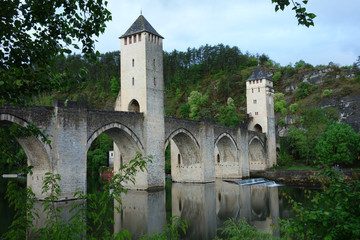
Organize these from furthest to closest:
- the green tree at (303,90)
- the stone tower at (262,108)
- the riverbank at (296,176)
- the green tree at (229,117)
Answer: the green tree at (303,90) → the green tree at (229,117) → the stone tower at (262,108) → the riverbank at (296,176)

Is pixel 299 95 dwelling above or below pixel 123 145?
above

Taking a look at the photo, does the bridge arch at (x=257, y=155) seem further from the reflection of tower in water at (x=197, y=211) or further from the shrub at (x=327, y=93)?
the shrub at (x=327, y=93)

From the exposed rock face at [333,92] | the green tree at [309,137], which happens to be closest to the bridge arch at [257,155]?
the green tree at [309,137]

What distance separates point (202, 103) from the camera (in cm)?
6869

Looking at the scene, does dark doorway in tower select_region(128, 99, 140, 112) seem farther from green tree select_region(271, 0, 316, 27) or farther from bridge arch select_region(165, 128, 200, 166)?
green tree select_region(271, 0, 316, 27)

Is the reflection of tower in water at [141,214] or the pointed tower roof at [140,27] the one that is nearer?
the reflection of tower in water at [141,214]

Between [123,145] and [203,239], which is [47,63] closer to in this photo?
[203,239]

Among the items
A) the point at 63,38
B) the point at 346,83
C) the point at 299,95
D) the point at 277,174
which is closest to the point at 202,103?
the point at 299,95

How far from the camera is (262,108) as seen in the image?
4425 cm

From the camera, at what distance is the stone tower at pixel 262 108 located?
4375cm

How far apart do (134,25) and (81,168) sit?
1274cm

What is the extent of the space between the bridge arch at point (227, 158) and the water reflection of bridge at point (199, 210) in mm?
13265

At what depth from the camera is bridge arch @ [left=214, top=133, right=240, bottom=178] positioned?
37553mm

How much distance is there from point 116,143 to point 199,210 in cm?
1001
